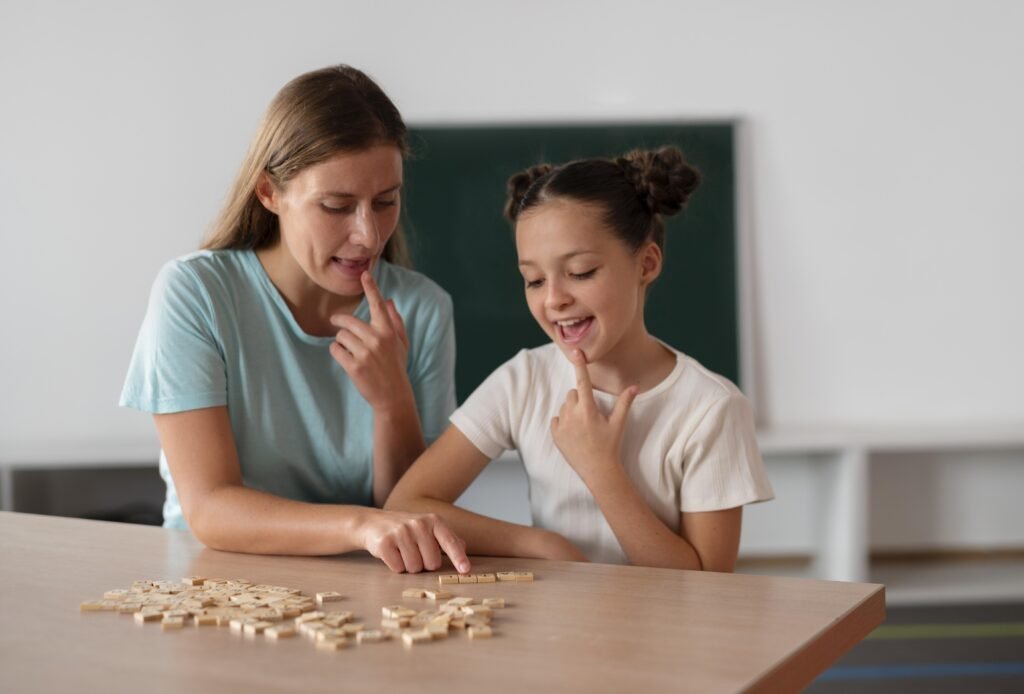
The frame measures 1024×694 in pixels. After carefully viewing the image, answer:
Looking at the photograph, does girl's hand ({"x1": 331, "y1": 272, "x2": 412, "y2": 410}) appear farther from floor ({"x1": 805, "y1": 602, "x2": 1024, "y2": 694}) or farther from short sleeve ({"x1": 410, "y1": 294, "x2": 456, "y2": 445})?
floor ({"x1": 805, "y1": 602, "x2": 1024, "y2": 694})

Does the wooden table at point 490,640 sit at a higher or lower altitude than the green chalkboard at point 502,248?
lower

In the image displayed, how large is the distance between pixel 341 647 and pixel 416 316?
3.46 ft

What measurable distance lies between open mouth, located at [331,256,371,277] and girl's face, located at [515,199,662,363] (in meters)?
0.27

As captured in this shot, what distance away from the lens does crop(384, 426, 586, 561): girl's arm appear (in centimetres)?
165

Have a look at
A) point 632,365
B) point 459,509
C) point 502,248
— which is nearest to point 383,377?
point 459,509

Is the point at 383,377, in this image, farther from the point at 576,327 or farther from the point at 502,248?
the point at 502,248

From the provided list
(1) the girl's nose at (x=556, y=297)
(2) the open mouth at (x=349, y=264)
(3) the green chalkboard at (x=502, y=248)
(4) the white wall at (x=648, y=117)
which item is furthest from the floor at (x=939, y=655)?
(2) the open mouth at (x=349, y=264)

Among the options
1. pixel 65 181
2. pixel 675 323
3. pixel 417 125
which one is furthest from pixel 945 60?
pixel 65 181

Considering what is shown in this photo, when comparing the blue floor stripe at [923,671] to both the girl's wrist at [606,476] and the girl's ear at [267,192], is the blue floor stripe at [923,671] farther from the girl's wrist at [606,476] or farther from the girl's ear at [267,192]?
the girl's ear at [267,192]

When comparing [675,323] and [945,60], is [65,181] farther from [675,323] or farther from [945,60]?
[945,60]

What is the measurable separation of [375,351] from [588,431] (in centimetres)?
40

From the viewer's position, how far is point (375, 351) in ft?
6.23

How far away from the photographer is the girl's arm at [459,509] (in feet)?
5.40

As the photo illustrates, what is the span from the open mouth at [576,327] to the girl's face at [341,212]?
0.34 m
